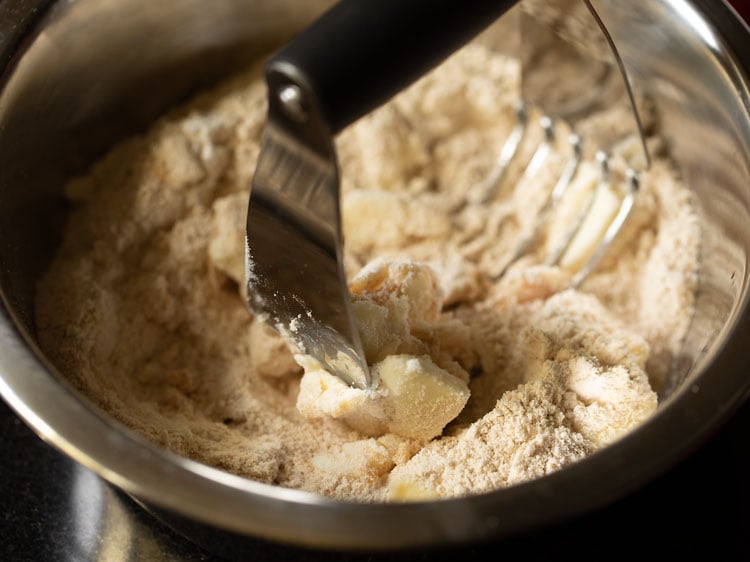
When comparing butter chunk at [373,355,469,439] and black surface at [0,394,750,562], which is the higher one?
butter chunk at [373,355,469,439]

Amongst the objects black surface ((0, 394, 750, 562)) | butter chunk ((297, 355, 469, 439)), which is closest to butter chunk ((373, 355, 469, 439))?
butter chunk ((297, 355, 469, 439))

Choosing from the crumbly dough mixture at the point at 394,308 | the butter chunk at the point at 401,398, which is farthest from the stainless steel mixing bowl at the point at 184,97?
the butter chunk at the point at 401,398

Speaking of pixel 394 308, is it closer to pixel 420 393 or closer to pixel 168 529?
pixel 420 393

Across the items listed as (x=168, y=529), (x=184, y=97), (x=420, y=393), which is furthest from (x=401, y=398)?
(x=184, y=97)

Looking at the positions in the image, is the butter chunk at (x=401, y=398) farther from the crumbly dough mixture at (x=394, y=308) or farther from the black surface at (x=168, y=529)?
the black surface at (x=168, y=529)

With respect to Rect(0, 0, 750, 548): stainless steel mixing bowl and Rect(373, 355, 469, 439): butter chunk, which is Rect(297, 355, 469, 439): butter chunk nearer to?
Rect(373, 355, 469, 439): butter chunk

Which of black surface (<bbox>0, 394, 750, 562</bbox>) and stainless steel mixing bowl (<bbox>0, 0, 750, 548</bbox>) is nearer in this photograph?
stainless steel mixing bowl (<bbox>0, 0, 750, 548</bbox>)

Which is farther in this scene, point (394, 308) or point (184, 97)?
point (184, 97)
